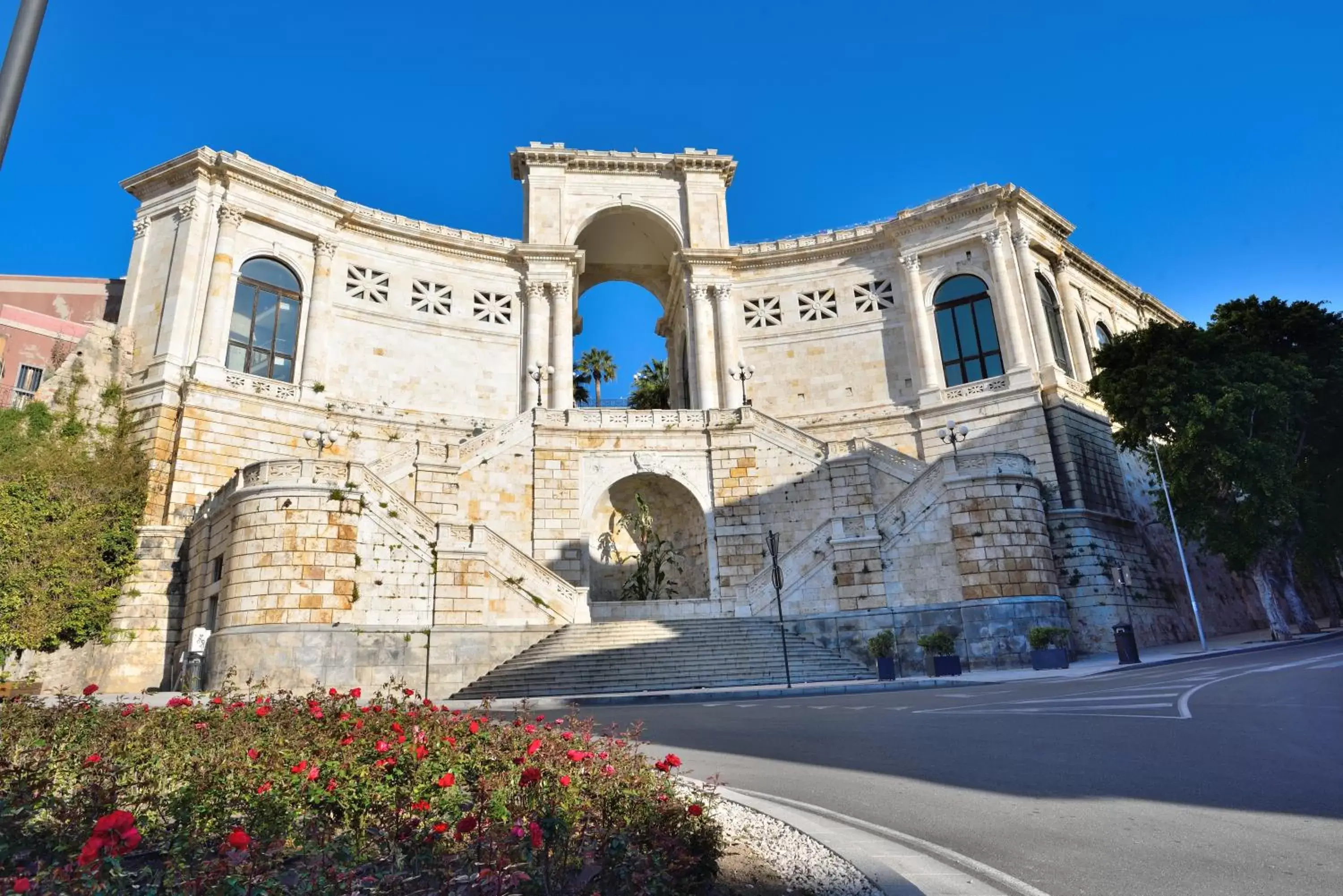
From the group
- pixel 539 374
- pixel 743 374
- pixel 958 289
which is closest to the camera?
pixel 743 374

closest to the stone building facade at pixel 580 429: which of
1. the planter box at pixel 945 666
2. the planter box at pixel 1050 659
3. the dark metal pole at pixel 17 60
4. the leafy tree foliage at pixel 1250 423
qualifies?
the planter box at pixel 1050 659

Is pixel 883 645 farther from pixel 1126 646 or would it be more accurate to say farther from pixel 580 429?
pixel 580 429

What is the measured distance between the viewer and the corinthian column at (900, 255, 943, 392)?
120 ft

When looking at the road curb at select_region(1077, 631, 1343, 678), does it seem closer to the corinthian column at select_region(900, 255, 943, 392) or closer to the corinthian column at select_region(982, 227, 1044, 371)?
the corinthian column at select_region(982, 227, 1044, 371)

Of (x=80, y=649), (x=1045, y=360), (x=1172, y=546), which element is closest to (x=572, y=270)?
(x=1045, y=360)

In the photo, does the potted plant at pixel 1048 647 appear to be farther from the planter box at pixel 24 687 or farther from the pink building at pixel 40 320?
the pink building at pixel 40 320

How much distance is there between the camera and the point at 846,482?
3055 cm

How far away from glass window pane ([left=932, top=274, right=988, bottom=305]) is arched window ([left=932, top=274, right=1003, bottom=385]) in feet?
0.07

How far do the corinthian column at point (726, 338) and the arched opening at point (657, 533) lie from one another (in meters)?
7.00

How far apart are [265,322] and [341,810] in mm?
32924

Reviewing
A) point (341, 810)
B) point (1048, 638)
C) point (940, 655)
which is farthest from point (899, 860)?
point (1048, 638)

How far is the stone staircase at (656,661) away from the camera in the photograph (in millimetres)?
20297

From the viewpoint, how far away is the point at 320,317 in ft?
113

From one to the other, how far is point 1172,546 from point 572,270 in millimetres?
32356
